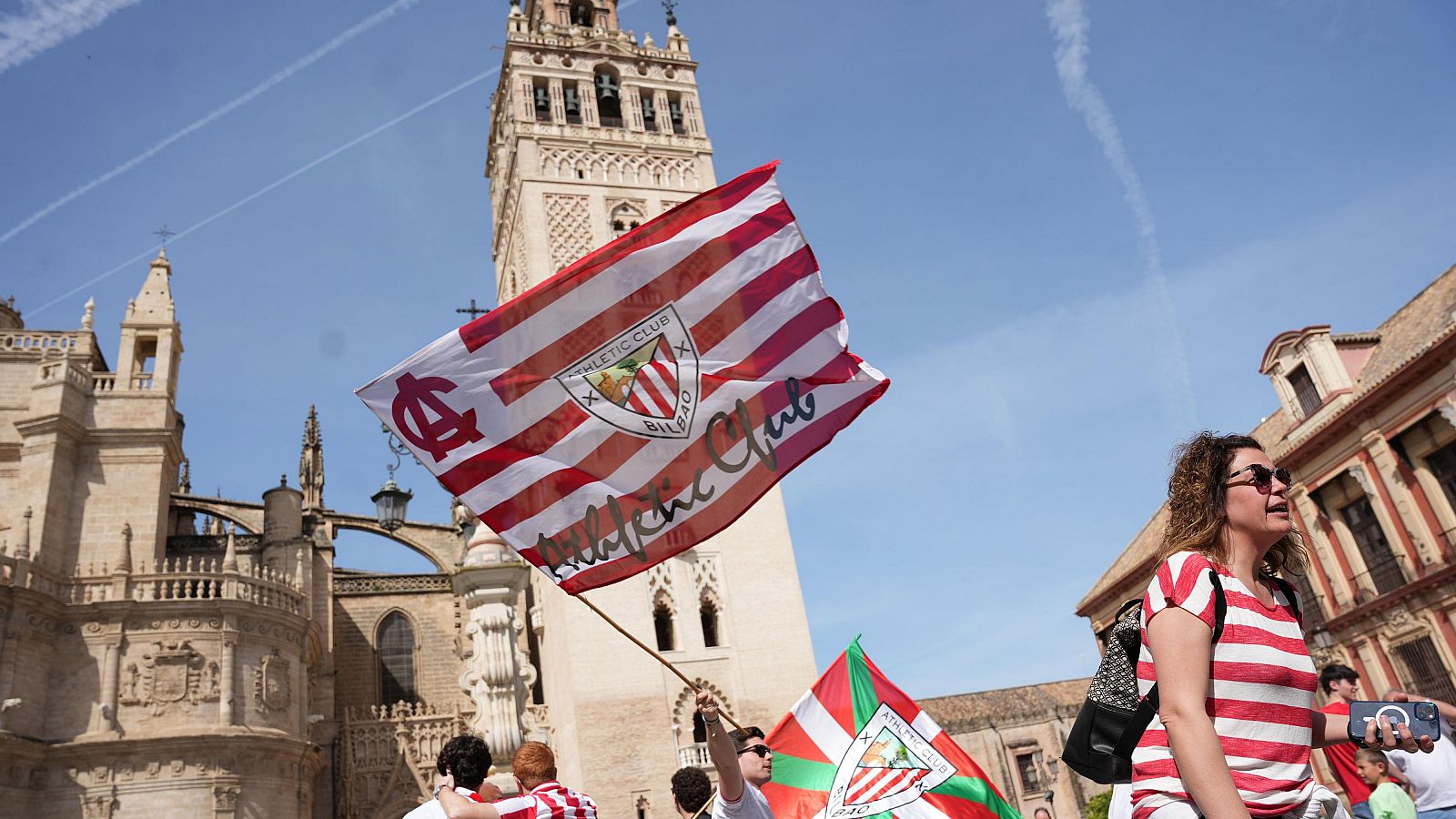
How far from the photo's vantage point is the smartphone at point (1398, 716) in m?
2.46

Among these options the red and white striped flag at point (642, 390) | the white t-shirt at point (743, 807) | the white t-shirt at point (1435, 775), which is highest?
the red and white striped flag at point (642, 390)

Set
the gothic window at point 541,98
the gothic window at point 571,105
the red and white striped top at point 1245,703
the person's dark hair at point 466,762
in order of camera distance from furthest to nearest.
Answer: the gothic window at point 571,105 → the gothic window at point 541,98 → the person's dark hair at point 466,762 → the red and white striped top at point 1245,703

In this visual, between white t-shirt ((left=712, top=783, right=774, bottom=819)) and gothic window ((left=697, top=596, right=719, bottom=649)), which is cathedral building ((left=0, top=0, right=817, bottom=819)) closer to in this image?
gothic window ((left=697, top=596, right=719, bottom=649))

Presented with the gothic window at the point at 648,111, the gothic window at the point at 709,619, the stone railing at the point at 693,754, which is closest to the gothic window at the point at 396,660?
the gothic window at the point at 709,619

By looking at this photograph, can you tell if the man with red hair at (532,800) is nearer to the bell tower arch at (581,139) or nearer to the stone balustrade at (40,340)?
the bell tower arch at (581,139)

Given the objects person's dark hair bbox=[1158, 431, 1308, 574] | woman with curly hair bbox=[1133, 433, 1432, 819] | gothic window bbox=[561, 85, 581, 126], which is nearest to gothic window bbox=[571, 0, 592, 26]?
gothic window bbox=[561, 85, 581, 126]

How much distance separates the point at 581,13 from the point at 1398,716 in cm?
4017

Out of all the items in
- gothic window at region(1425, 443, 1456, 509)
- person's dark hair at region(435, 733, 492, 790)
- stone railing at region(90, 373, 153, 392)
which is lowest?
person's dark hair at region(435, 733, 492, 790)

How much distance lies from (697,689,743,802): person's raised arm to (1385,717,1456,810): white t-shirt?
13.6ft

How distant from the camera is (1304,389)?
25.8 m

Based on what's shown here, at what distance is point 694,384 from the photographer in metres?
6.09

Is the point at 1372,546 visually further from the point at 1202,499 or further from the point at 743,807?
the point at 1202,499

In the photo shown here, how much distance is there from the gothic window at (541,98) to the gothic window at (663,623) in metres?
16.4
